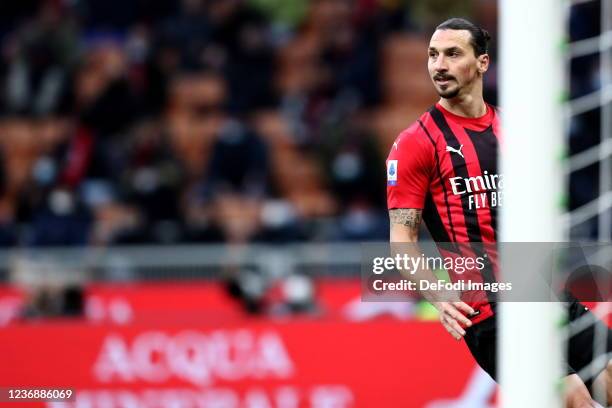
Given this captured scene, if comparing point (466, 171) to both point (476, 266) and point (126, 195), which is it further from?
point (126, 195)

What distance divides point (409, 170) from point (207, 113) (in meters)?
8.98

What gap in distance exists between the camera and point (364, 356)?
9039mm

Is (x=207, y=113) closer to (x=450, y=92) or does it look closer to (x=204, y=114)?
(x=204, y=114)

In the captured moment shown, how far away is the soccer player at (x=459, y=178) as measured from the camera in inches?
187

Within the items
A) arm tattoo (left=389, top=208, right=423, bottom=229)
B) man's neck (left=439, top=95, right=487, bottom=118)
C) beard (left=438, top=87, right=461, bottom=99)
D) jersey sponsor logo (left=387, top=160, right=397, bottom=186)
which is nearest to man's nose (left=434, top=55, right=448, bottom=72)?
beard (left=438, top=87, right=461, bottom=99)

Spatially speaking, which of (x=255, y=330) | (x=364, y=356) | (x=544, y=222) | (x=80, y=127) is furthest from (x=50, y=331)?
(x=544, y=222)

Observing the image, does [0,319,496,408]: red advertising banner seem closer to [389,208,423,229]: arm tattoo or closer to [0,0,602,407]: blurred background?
[0,0,602,407]: blurred background

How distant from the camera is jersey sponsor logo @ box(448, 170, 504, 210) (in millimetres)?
4930

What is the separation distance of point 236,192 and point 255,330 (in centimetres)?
337

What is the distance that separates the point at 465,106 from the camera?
4.97m

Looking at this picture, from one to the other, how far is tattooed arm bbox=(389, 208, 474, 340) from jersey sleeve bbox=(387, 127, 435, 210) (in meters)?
0.04

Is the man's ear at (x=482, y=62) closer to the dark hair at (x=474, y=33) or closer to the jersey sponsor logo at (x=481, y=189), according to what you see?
the dark hair at (x=474, y=33)

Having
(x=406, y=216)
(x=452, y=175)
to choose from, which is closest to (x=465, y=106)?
(x=452, y=175)

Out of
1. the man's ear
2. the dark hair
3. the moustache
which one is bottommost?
the moustache
